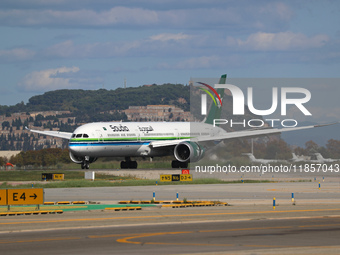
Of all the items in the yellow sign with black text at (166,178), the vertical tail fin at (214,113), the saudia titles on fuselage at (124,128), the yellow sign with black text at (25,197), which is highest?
the vertical tail fin at (214,113)

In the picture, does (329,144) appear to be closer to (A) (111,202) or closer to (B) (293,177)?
(B) (293,177)

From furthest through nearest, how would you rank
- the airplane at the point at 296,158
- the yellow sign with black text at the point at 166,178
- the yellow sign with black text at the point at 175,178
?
1. the airplane at the point at 296,158
2. the yellow sign with black text at the point at 175,178
3. the yellow sign with black text at the point at 166,178

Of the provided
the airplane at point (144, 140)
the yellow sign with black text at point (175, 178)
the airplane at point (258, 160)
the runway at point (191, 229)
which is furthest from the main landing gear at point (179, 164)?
the runway at point (191, 229)

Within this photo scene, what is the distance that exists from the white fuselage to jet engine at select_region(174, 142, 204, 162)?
3.21 metres

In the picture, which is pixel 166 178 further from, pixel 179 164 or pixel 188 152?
pixel 179 164

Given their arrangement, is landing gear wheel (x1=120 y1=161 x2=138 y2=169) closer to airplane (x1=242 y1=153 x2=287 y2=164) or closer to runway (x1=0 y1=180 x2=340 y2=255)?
A: airplane (x1=242 y1=153 x2=287 y2=164)

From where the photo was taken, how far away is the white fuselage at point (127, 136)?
71.6 meters

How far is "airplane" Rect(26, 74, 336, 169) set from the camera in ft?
235

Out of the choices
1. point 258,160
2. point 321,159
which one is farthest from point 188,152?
point 321,159

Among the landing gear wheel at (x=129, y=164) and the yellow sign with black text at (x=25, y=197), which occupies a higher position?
the landing gear wheel at (x=129, y=164)

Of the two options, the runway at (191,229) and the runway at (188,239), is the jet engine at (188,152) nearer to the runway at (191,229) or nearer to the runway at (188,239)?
the runway at (191,229)

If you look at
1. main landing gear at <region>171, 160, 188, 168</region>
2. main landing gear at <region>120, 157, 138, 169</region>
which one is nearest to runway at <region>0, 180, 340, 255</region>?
main landing gear at <region>171, 160, 188, 168</region>

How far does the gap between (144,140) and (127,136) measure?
2264 millimetres

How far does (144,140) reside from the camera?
250 ft
